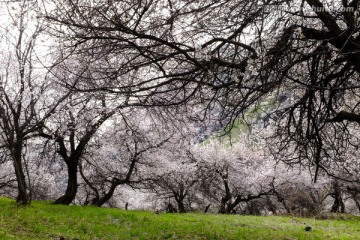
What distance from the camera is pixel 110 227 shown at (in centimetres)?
1096

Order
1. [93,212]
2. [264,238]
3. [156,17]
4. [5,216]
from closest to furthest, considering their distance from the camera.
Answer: [156,17], [264,238], [5,216], [93,212]

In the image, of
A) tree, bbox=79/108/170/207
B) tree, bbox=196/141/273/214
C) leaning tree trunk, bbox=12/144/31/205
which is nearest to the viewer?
leaning tree trunk, bbox=12/144/31/205

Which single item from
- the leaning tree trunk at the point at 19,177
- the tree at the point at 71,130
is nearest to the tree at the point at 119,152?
the tree at the point at 71,130

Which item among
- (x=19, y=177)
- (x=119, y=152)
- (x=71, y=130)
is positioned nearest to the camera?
(x=19, y=177)

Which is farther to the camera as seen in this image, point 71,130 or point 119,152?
point 119,152

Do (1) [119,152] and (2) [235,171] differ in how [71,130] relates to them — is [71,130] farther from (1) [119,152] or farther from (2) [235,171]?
(2) [235,171]

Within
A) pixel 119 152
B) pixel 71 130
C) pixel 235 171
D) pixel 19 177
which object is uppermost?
pixel 71 130

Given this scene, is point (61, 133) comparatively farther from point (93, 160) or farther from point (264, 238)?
point (264, 238)

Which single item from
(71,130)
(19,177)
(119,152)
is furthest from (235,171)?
(19,177)

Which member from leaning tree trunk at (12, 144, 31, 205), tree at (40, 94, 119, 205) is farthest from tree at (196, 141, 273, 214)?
leaning tree trunk at (12, 144, 31, 205)

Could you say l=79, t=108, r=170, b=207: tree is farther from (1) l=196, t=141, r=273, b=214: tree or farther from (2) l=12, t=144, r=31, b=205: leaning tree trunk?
(1) l=196, t=141, r=273, b=214: tree

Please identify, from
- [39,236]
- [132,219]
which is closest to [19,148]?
[132,219]

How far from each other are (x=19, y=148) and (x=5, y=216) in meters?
3.89

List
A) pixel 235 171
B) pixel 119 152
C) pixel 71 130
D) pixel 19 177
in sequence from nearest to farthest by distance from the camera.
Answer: pixel 19 177
pixel 71 130
pixel 119 152
pixel 235 171
